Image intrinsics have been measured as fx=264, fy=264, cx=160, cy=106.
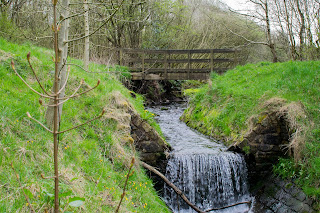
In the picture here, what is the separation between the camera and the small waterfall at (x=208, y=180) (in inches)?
248

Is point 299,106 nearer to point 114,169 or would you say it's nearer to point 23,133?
point 114,169

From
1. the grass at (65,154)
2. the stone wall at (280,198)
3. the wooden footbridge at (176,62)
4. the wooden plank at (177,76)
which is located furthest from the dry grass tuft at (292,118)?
the wooden footbridge at (176,62)

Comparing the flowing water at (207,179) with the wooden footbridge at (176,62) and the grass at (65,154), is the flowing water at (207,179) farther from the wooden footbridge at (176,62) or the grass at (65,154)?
the wooden footbridge at (176,62)

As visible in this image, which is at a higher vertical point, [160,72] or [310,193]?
[160,72]

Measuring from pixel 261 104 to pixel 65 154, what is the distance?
5.77 m

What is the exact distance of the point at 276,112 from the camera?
7.17m

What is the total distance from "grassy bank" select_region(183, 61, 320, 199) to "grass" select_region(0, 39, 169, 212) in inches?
128

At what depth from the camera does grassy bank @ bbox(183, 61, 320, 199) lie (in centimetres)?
590

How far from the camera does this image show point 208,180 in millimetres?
6516

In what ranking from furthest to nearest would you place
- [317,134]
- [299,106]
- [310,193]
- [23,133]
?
[299,106]
[317,134]
[310,193]
[23,133]

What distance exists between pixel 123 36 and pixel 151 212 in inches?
492

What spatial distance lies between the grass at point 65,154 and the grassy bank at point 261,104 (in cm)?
324

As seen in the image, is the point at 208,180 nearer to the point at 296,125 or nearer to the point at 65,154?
the point at 296,125

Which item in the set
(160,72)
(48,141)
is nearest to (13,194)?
(48,141)
